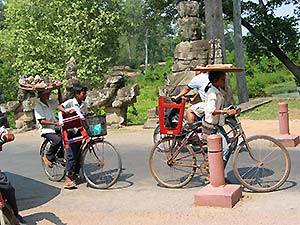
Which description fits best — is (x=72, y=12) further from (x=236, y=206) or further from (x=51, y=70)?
(x=236, y=206)

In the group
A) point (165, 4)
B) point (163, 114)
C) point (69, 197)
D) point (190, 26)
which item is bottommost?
point (69, 197)

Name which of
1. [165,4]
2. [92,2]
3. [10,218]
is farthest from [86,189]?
[92,2]

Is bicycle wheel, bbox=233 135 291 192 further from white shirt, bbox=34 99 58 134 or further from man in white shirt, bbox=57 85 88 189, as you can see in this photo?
white shirt, bbox=34 99 58 134

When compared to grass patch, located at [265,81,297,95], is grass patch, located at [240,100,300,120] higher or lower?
higher

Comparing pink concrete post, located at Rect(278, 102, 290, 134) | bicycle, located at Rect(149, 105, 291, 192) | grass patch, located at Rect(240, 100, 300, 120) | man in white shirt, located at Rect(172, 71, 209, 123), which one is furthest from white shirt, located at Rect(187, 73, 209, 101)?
grass patch, located at Rect(240, 100, 300, 120)

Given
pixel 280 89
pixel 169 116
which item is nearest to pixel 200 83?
pixel 169 116

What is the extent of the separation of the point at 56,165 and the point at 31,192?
775 mm

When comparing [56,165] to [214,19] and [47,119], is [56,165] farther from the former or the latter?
[214,19]

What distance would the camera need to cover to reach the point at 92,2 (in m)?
30.8

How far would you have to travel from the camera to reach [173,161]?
7375mm

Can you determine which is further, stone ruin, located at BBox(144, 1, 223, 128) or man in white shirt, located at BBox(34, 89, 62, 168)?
stone ruin, located at BBox(144, 1, 223, 128)

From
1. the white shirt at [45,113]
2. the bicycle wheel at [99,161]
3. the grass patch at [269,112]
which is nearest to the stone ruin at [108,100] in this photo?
the grass patch at [269,112]

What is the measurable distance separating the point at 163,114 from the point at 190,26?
8148mm

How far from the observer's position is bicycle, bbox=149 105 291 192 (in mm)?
6750
